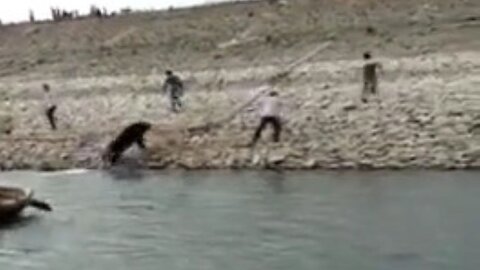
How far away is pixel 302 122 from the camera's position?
32406 millimetres

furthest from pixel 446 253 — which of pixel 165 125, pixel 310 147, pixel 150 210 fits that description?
pixel 165 125

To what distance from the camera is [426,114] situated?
31.3 metres

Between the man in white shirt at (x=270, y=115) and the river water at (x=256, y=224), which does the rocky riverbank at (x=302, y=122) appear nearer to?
the man in white shirt at (x=270, y=115)

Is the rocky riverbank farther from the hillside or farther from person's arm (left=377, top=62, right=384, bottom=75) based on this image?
the hillside

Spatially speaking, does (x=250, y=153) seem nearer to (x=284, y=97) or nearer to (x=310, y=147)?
(x=310, y=147)

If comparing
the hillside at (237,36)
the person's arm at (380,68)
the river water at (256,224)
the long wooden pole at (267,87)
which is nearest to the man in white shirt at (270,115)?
the long wooden pole at (267,87)

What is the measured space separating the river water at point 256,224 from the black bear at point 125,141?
261cm

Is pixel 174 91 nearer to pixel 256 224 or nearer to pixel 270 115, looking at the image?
pixel 270 115

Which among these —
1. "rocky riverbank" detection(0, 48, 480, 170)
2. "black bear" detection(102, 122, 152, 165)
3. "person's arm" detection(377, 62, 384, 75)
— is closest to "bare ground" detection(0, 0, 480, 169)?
"rocky riverbank" detection(0, 48, 480, 170)

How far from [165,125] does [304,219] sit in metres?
12.6

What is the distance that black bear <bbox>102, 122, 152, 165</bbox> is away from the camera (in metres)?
32.3

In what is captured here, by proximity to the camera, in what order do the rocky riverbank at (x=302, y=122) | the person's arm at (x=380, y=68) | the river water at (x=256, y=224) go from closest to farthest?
the river water at (x=256, y=224) < the rocky riverbank at (x=302, y=122) < the person's arm at (x=380, y=68)

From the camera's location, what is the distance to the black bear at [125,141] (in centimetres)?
3234

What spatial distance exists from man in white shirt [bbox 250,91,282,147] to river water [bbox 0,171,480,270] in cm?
153
